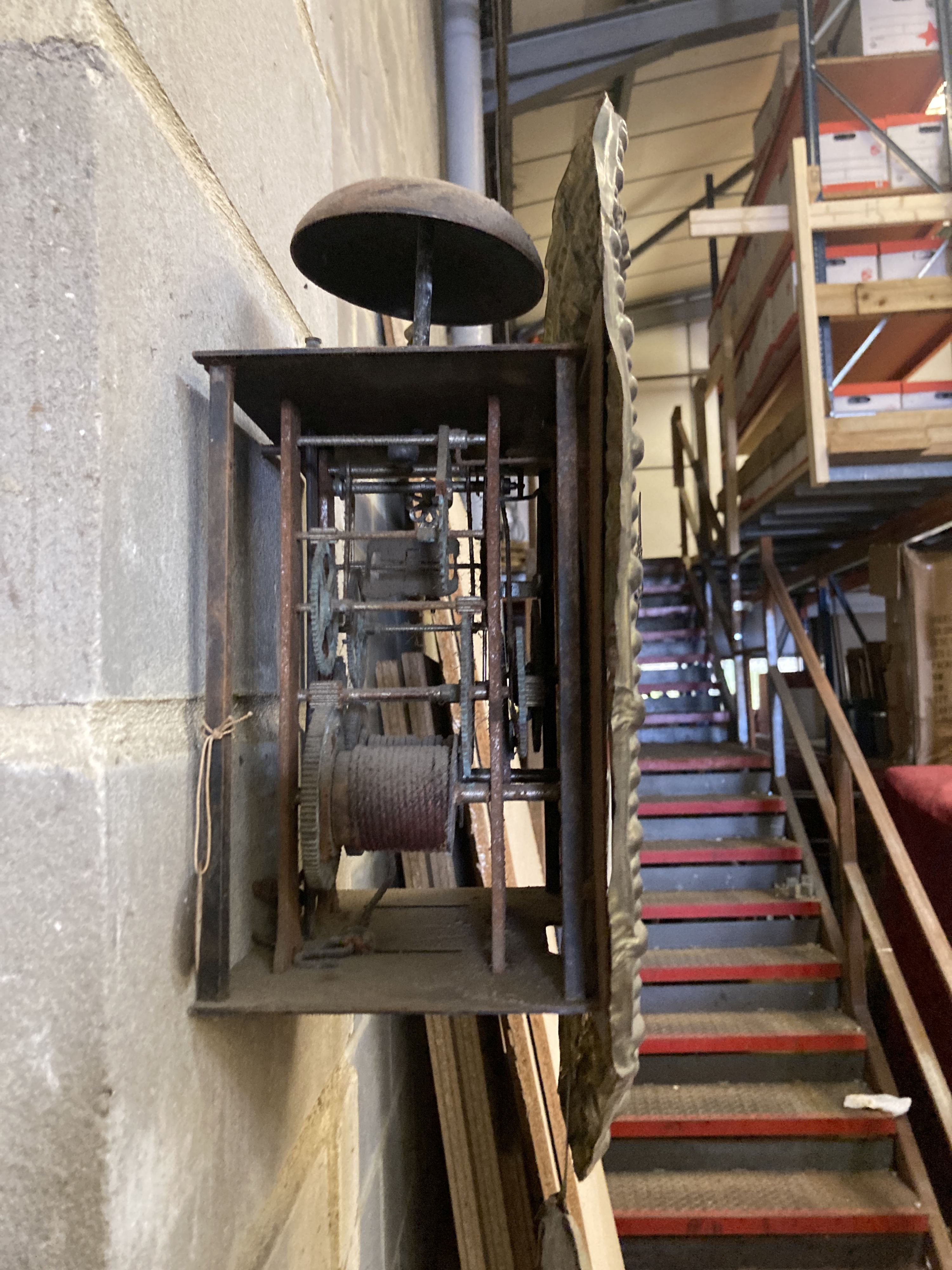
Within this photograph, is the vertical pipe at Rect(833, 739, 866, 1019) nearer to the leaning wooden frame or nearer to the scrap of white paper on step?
the leaning wooden frame

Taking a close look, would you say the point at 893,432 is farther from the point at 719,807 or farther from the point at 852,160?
the point at 719,807

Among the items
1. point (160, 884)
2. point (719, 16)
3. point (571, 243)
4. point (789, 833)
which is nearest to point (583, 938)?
point (160, 884)

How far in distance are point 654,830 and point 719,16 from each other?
4.08 m

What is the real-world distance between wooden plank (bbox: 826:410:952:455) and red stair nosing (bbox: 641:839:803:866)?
171 cm

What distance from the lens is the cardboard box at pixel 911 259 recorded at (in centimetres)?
318

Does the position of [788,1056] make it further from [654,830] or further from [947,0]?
[947,0]

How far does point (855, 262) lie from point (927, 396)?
672 millimetres

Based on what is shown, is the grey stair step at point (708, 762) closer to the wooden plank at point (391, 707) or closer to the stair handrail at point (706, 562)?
the stair handrail at point (706, 562)

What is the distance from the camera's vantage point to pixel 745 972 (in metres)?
3.06

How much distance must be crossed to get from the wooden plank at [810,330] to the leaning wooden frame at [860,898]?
2.56 ft

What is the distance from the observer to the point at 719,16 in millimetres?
4023

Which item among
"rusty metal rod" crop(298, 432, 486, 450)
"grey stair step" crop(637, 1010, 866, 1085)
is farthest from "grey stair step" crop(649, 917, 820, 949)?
"rusty metal rod" crop(298, 432, 486, 450)

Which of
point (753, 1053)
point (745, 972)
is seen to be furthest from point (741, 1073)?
point (745, 972)

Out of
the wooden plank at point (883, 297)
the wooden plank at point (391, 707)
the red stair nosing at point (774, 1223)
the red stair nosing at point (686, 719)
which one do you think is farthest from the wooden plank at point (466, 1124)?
the red stair nosing at point (686, 719)
